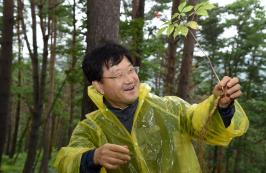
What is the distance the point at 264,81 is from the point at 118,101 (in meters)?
21.1

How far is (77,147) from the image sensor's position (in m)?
2.34

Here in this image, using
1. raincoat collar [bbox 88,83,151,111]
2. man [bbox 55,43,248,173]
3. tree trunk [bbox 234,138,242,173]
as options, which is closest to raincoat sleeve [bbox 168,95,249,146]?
man [bbox 55,43,248,173]

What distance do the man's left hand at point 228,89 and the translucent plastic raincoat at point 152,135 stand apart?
0.95 ft

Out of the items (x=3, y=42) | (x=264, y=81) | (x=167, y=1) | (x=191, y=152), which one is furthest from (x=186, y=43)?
(x=264, y=81)

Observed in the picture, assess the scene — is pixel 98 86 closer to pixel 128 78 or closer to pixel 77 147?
pixel 128 78

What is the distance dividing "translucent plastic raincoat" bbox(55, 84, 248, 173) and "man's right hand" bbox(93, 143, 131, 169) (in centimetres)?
41

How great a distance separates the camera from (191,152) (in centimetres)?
250

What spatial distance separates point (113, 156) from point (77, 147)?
55 cm

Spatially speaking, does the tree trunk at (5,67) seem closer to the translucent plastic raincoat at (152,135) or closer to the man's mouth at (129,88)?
the translucent plastic raincoat at (152,135)

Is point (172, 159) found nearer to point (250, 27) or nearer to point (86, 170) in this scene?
point (86, 170)

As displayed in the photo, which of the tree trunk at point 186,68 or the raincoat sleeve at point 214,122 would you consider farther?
the tree trunk at point 186,68

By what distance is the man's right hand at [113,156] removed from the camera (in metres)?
1.83

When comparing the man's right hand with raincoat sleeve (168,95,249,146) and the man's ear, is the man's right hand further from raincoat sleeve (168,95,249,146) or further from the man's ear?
the man's ear

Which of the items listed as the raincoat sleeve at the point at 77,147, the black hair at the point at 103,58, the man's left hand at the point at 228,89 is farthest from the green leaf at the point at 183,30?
the raincoat sleeve at the point at 77,147
